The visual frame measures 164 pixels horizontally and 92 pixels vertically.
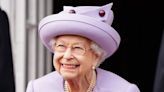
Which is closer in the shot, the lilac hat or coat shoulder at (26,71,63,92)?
the lilac hat

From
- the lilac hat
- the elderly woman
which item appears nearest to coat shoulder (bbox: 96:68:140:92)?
the elderly woman

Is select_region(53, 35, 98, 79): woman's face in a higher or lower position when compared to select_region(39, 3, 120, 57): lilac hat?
lower

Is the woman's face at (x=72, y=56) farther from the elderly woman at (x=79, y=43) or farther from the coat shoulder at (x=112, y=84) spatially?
the coat shoulder at (x=112, y=84)

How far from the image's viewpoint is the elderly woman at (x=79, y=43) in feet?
5.99

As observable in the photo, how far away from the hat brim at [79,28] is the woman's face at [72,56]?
1.1 inches

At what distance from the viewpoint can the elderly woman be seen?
5.99 feet

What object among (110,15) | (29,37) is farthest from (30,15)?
(110,15)

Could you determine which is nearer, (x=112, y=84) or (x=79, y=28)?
(x=79, y=28)

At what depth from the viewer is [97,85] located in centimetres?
196

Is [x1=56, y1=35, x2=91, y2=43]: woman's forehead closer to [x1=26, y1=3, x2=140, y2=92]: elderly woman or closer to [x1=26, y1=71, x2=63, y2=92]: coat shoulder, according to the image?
[x1=26, y1=3, x2=140, y2=92]: elderly woman

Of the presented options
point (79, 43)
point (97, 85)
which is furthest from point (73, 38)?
point (97, 85)

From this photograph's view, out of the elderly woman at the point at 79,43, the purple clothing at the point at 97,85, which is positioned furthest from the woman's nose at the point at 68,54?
the purple clothing at the point at 97,85

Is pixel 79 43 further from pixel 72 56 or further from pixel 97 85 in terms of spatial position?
pixel 97 85

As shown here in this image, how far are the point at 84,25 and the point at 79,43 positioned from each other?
7cm
